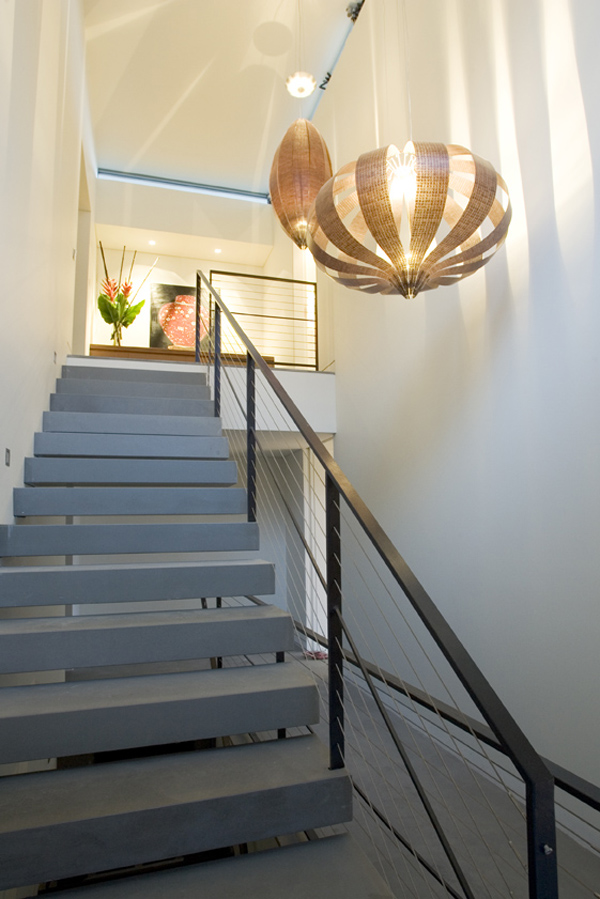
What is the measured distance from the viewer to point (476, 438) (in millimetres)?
2854

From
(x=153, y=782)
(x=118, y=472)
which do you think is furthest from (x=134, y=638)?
(x=118, y=472)

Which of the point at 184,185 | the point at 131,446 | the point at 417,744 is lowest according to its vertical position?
the point at 417,744

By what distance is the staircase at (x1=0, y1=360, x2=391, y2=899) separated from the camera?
46.1 inches

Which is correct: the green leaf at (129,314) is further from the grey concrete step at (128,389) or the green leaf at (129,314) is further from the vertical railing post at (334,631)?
the vertical railing post at (334,631)

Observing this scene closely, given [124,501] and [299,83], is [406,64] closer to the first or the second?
[299,83]

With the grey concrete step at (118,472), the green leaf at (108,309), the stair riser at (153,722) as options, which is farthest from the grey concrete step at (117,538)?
the green leaf at (108,309)

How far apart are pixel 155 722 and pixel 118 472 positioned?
1.31m

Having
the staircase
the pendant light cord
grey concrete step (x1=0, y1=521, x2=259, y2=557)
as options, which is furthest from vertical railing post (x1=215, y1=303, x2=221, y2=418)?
the pendant light cord

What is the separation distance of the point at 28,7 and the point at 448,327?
2.36 m

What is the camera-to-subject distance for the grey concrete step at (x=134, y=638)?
1.62 metres

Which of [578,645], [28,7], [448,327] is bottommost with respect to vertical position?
[578,645]

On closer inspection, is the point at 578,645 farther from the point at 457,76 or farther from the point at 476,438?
the point at 457,76

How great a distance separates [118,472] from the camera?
100 inches

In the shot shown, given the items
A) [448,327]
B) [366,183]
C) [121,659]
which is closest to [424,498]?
[448,327]
